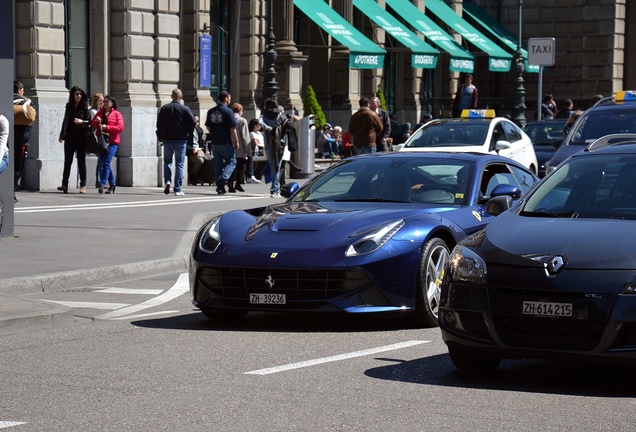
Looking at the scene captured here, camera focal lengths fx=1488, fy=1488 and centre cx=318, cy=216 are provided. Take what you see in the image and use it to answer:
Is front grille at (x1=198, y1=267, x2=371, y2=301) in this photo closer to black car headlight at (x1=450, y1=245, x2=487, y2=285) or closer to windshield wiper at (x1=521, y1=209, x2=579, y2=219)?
A: windshield wiper at (x1=521, y1=209, x2=579, y2=219)

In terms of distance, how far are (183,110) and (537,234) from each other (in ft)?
58.1

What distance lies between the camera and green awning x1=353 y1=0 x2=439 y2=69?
41031 millimetres

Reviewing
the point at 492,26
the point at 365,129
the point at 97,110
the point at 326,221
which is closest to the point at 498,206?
the point at 326,221

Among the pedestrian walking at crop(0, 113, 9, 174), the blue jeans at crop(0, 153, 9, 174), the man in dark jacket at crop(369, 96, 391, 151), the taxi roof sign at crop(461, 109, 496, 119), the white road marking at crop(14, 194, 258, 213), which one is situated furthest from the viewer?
the man in dark jacket at crop(369, 96, 391, 151)

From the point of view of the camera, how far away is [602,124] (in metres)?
21.2

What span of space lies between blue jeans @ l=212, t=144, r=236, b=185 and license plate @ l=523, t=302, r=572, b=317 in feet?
61.8

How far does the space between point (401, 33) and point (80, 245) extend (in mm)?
26022

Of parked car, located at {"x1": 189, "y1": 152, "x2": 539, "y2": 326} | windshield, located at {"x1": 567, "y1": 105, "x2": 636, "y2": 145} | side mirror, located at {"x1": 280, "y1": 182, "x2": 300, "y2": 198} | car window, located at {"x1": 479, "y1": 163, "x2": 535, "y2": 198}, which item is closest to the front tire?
parked car, located at {"x1": 189, "y1": 152, "x2": 539, "y2": 326}

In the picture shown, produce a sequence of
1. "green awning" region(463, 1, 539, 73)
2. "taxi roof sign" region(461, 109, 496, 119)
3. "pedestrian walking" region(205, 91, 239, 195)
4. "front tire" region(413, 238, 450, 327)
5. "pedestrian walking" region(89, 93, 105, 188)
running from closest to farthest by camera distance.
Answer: "front tire" region(413, 238, 450, 327)
"pedestrian walking" region(89, 93, 105, 188)
"pedestrian walking" region(205, 91, 239, 195)
"taxi roof sign" region(461, 109, 496, 119)
"green awning" region(463, 1, 539, 73)

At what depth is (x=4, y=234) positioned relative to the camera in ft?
55.9

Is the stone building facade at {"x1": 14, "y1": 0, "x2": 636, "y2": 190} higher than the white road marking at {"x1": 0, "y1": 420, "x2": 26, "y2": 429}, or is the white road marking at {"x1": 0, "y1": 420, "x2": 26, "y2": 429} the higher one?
the stone building facade at {"x1": 14, "y1": 0, "x2": 636, "y2": 190}

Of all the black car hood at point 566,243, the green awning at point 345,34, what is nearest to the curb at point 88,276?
the black car hood at point 566,243

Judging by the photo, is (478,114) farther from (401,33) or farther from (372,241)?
(372,241)

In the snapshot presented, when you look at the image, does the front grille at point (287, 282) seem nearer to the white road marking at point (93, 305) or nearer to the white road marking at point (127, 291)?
the white road marking at point (93, 305)
